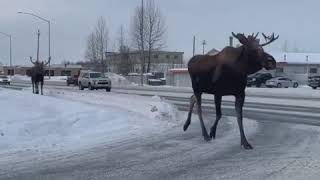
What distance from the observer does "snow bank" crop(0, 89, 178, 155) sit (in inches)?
493

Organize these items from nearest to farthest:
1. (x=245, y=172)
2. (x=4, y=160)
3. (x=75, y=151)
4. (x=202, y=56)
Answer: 1. (x=245, y=172)
2. (x=4, y=160)
3. (x=75, y=151)
4. (x=202, y=56)

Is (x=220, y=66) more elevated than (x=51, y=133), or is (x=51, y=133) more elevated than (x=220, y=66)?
(x=220, y=66)

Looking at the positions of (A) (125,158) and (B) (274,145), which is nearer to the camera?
(A) (125,158)

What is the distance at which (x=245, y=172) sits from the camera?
30.5ft

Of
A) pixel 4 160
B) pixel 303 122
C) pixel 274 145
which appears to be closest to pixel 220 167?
pixel 274 145

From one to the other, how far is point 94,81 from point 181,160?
40.2m

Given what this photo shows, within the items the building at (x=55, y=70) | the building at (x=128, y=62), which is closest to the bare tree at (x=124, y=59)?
the building at (x=128, y=62)

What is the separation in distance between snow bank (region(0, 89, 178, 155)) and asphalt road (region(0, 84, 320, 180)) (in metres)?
0.87

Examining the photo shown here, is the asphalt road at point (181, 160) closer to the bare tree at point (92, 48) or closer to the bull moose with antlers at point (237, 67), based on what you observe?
the bull moose with antlers at point (237, 67)

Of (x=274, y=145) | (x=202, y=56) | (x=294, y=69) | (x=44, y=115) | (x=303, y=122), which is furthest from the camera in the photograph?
(x=294, y=69)

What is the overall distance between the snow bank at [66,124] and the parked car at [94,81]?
2971 centimetres

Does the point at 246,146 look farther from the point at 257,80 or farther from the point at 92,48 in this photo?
the point at 92,48

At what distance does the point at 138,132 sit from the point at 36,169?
5.33 meters

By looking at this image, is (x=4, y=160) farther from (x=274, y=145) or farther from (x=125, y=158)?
(x=274, y=145)
